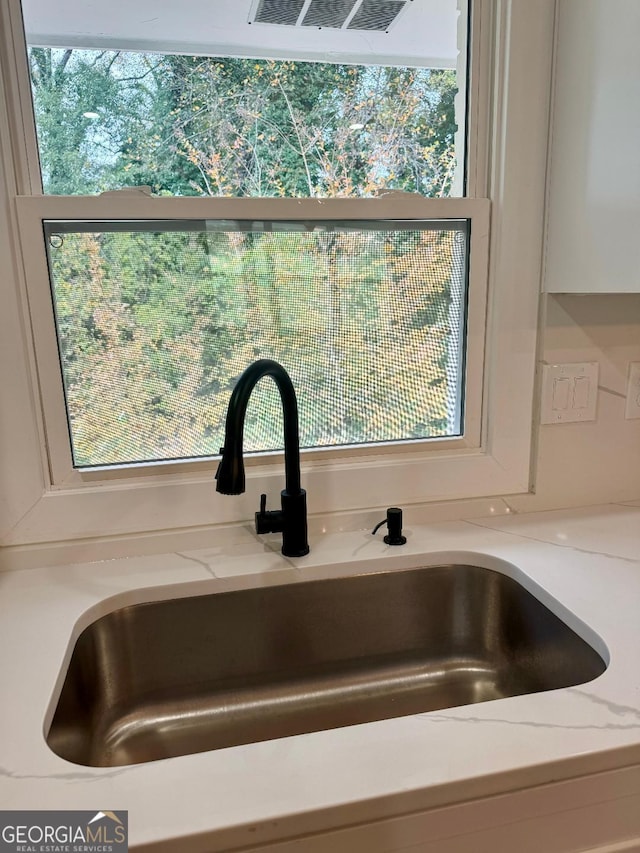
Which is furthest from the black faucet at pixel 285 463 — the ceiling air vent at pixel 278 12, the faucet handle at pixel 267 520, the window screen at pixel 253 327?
the ceiling air vent at pixel 278 12

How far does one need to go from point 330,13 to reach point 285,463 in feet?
2.50

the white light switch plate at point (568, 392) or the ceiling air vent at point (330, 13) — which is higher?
the ceiling air vent at point (330, 13)

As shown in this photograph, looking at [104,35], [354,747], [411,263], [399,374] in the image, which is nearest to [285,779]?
[354,747]

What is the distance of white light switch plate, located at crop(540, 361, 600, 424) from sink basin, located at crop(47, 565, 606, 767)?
1.17 feet

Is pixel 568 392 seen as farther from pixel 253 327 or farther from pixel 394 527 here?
pixel 253 327

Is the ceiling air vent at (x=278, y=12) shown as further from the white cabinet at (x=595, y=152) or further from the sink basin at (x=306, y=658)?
the sink basin at (x=306, y=658)

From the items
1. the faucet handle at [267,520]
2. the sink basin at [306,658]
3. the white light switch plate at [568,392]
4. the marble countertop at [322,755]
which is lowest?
the sink basin at [306,658]

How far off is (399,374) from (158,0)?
75 centimetres

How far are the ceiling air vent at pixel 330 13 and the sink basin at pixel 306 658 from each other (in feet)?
3.11

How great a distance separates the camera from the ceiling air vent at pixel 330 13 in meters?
1.02

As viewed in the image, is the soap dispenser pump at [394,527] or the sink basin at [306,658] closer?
the sink basin at [306,658]

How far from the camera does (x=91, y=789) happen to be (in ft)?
1.95

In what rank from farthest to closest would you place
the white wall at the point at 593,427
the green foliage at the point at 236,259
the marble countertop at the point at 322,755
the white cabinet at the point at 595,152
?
the white wall at the point at 593,427 → the green foliage at the point at 236,259 → the white cabinet at the point at 595,152 → the marble countertop at the point at 322,755

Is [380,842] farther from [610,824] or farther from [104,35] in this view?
[104,35]
